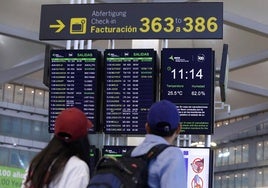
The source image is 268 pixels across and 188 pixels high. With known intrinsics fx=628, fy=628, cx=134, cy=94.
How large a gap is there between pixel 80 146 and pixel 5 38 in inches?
925

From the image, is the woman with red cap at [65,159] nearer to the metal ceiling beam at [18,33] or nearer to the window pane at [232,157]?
the metal ceiling beam at [18,33]

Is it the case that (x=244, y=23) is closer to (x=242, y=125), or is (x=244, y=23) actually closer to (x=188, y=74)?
(x=188, y=74)

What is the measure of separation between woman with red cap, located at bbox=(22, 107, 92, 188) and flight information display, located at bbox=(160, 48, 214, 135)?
14.5ft

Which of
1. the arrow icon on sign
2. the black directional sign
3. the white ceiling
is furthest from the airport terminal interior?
the arrow icon on sign

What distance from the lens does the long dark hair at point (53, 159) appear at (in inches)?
132

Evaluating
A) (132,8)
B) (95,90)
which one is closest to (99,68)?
(95,90)

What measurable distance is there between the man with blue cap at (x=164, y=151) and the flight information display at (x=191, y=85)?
449 cm

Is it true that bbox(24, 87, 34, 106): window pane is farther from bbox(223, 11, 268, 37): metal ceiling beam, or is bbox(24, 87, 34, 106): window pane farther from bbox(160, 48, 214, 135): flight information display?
bbox(160, 48, 214, 135): flight information display

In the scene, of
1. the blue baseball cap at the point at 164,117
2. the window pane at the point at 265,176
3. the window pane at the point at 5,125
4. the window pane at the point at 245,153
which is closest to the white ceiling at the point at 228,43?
the window pane at the point at 5,125

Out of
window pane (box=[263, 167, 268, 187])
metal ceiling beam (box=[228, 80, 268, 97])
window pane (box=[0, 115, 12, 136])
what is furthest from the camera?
window pane (box=[263, 167, 268, 187])

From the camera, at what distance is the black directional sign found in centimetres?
795

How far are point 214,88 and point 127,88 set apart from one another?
113cm

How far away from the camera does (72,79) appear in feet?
27.4

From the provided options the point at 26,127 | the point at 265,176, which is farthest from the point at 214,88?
the point at 26,127
